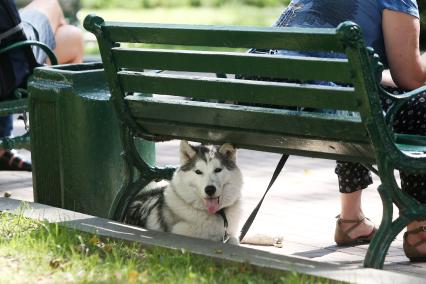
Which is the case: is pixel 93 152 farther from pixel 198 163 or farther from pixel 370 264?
pixel 370 264

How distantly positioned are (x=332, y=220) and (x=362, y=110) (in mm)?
2353

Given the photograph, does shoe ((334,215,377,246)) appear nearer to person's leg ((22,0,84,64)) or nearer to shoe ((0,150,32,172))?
shoe ((0,150,32,172))

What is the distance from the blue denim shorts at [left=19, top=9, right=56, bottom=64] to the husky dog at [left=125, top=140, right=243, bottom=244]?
8.62ft

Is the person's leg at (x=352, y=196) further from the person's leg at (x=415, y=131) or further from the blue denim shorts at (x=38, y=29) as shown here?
the blue denim shorts at (x=38, y=29)

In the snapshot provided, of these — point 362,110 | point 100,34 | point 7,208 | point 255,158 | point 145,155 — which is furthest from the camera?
point 255,158

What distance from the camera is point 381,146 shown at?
455 cm

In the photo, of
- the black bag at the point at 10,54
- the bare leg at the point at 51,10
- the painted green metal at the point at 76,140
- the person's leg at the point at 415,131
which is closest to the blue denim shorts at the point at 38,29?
the bare leg at the point at 51,10

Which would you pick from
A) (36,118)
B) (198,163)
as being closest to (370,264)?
(198,163)

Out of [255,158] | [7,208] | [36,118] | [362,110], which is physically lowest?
[255,158]

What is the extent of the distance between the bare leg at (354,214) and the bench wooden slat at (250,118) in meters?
1.11

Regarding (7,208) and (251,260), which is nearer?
(251,260)

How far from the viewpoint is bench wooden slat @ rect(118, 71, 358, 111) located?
15.3 feet

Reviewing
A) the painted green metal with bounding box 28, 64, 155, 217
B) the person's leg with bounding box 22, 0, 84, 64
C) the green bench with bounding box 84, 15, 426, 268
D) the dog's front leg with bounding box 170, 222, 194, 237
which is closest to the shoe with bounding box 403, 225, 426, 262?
the green bench with bounding box 84, 15, 426, 268

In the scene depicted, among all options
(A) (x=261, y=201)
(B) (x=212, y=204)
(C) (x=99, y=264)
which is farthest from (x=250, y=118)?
(C) (x=99, y=264)
